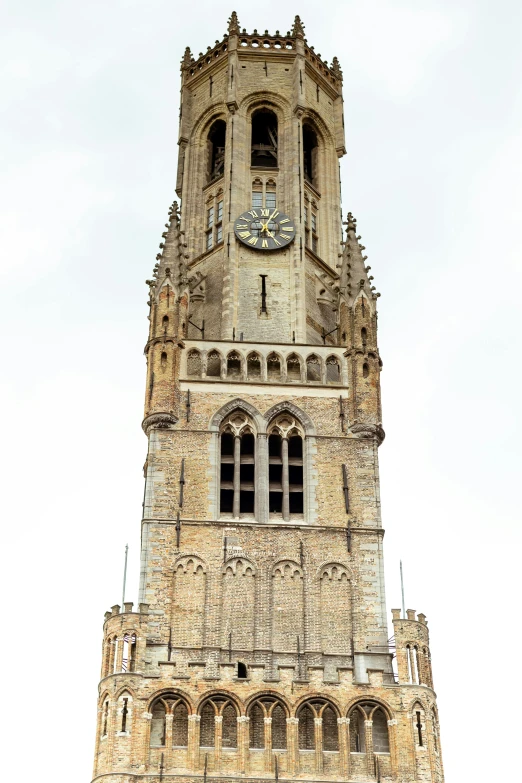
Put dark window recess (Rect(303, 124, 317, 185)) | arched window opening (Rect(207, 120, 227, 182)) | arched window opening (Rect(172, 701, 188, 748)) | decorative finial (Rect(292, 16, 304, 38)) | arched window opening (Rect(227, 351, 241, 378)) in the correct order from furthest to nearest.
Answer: decorative finial (Rect(292, 16, 304, 38)), dark window recess (Rect(303, 124, 317, 185)), arched window opening (Rect(207, 120, 227, 182)), arched window opening (Rect(227, 351, 241, 378)), arched window opening (Rect(172, 701, 188, 748))

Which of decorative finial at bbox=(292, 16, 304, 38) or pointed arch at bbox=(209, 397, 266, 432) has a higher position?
decorative finial at bbox=(292, 16, 304, 38)

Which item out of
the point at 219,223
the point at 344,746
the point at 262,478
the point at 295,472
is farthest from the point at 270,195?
the point at 344,746

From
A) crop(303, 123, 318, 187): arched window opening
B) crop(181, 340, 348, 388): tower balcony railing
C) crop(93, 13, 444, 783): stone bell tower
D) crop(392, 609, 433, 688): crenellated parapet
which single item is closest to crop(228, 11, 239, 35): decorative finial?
crop(93, 13, 444, 783): stone bell tower

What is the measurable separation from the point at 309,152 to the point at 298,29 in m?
5.92

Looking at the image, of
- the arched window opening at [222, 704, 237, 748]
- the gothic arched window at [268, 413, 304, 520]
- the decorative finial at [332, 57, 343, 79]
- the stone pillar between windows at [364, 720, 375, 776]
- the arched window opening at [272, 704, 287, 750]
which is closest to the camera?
the stone pillar between windows at [364, 720, 375, 776]

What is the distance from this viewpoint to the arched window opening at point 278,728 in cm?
3808

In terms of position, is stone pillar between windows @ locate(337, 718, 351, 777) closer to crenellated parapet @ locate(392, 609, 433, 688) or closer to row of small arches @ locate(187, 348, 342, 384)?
crenellated parapet @ locate(392, 609, 433, 688)

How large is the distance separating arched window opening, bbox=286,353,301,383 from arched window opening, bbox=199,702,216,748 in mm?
13871

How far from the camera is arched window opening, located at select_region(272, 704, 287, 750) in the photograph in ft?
125

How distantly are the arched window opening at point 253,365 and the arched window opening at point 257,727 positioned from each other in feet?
44.3

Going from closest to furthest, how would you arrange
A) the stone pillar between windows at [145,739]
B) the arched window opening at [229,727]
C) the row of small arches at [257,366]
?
the stone pillar between windows at [145,739] < the arched window opening at [229,727] < the row of small arches at [257,366]

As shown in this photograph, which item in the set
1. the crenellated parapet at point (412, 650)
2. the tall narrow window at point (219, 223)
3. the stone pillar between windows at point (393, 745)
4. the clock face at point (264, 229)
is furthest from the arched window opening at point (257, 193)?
the stone pillar between windows at point (393, 745)

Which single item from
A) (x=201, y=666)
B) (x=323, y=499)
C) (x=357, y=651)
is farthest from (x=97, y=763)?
(x=323, y=499)

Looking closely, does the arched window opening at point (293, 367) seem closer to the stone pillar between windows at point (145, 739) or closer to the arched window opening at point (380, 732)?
the arched window opening at point (380, 732)
